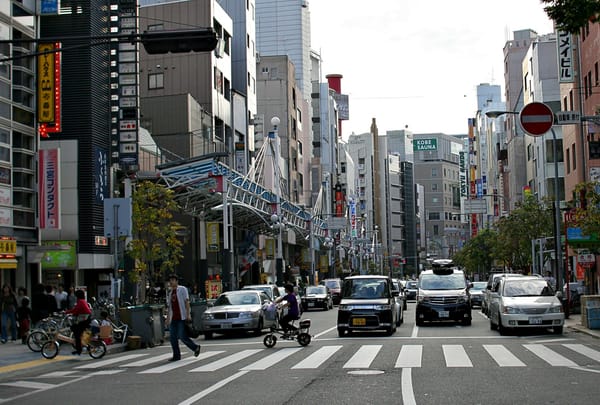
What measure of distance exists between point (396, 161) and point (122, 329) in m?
167

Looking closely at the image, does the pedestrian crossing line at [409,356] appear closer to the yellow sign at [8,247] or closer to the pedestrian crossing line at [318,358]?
the pedestrian crossing line at [318,358]

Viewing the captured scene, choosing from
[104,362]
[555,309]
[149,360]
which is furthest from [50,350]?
[555,309]

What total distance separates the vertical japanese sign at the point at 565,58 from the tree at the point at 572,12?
35516 mm

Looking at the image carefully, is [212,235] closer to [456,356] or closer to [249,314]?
[249,314]

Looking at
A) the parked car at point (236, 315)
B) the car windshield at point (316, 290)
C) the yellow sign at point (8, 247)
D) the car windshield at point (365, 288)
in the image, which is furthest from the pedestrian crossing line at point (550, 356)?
the car windshield at point (316, 290)

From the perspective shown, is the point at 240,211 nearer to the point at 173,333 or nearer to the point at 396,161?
the point at 173,333

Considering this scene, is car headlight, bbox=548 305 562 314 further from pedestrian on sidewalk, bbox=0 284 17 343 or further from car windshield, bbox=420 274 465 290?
pedestrian on sidewalk, bbox=0 284 17 343

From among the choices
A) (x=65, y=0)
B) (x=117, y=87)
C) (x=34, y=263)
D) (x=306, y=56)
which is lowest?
(x=34, y=263)

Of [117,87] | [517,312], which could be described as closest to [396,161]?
[117,87]

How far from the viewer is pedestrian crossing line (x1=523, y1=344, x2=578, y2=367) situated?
16.2 m

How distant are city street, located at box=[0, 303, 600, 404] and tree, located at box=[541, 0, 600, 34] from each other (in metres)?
5.68

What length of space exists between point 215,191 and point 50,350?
22908 millimetres

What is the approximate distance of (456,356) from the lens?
17.8 meters

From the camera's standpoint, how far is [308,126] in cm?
10219
